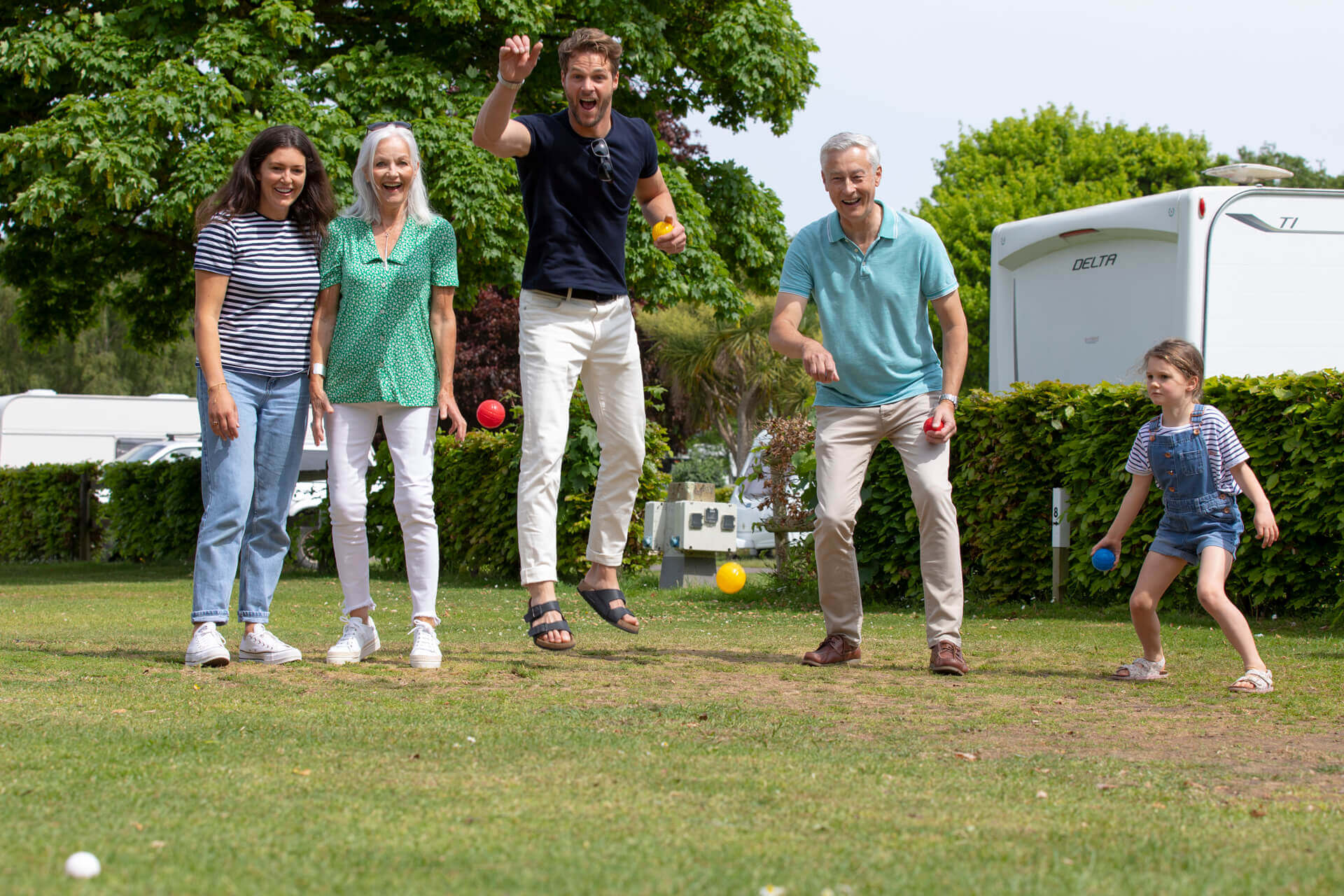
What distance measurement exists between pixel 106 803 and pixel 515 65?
9.80 ft

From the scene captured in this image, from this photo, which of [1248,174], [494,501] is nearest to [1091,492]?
[1248,174]

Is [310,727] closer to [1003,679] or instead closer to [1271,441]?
[1003,679]

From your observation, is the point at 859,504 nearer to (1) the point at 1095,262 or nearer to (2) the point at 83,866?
(2) the point at 83,866

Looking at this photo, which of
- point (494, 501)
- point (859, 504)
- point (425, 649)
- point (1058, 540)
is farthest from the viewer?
point (494, 501)

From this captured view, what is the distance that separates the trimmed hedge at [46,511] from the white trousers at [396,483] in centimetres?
1690

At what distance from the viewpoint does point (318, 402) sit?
515 centimetres

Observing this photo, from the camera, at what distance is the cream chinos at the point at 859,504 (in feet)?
17.7

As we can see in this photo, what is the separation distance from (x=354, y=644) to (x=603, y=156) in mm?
2179

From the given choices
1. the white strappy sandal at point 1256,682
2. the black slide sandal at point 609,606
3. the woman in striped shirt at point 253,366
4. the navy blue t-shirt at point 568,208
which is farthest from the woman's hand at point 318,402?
the white strappy sandal at point 1256,682

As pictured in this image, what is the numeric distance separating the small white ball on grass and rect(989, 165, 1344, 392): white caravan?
8945 mm

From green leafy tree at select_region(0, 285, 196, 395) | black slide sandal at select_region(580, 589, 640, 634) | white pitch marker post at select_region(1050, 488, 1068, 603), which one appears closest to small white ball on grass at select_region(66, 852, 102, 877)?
black slide sandal at select_region(580, 589, 640, 634)

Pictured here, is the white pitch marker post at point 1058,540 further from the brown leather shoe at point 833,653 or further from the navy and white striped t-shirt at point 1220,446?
the brown leather shoe at point 833,653

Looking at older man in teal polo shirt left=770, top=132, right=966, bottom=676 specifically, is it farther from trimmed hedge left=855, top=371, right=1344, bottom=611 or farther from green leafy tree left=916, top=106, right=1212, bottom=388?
green leafy tree left=916, top=106, right=1212, bottom=388

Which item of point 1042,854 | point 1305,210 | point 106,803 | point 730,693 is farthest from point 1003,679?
point 1305,210
